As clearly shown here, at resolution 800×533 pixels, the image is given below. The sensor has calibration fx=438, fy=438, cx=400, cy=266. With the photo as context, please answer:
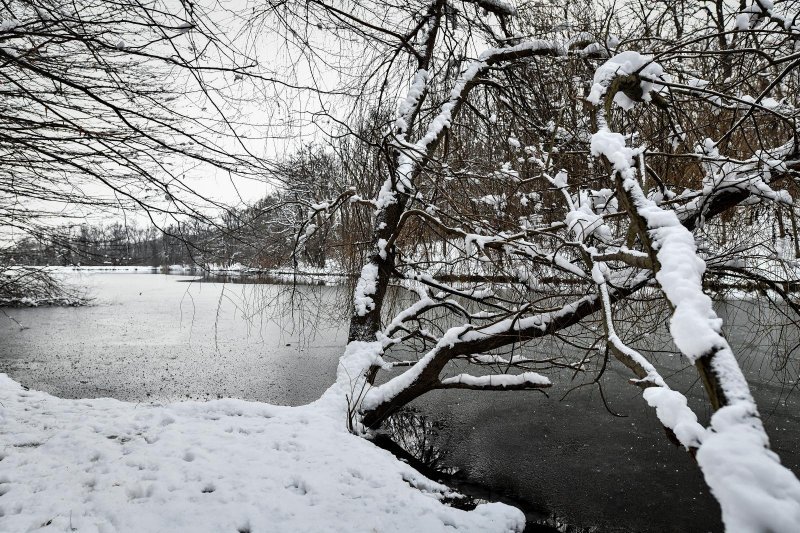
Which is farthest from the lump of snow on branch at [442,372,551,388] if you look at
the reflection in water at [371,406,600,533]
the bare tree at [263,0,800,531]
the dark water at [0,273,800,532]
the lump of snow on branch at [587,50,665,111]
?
the lump of snow on branch at [587,50,665,111]

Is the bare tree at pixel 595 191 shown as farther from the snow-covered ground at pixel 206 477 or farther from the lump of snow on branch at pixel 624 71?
the snow-covered ground at pixel 206 477

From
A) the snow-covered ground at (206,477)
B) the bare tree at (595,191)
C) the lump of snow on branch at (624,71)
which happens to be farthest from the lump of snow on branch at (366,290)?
the lump of snow on branch at (624,71)

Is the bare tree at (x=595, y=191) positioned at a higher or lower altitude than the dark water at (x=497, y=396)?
higher

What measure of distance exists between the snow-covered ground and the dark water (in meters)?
1.17

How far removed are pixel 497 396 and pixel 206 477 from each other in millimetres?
6196

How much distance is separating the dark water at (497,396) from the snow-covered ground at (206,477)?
1168 millimetres

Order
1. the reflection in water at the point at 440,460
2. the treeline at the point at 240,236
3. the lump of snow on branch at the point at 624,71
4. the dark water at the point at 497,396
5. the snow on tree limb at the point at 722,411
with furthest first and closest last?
the dark water at the point at 497,396
the reflection in water at the point at 440,460
the treeline at the point at 240,236
the lump of snow on branch at the point at 624,71
the snow on tree limb at the point at 722,411

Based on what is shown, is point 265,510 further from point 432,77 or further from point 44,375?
point 44,375

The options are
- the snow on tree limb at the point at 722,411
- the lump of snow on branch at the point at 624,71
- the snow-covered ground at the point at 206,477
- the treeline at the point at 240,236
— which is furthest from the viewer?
the treeline at the point at 240,236

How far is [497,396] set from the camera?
324 inches

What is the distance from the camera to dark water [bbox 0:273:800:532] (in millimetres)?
4750

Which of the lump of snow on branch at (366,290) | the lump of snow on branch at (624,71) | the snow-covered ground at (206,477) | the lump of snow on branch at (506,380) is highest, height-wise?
the lump of snow on branch at (624,71)

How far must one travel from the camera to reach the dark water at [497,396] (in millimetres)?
4750

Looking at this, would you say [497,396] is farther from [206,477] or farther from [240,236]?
[240,236]
